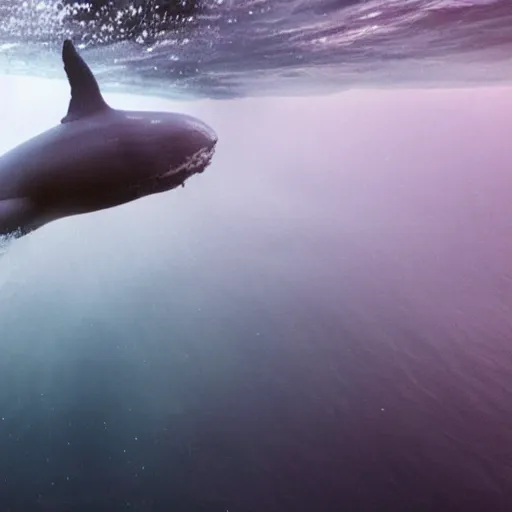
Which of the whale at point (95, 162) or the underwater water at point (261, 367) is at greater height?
the whale at point (95, 162)

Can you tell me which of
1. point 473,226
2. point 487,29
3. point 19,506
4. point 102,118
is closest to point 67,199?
point 102,118

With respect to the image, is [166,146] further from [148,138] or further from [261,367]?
[261,367]

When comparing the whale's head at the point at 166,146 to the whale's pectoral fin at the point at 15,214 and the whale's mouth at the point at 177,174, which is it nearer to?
the whale's mouth at the point at 177,174

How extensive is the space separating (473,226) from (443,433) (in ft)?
78.5

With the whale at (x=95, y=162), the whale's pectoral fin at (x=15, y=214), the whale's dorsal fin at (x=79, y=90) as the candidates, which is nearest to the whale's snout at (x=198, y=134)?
the whale at (x=95, y=162)

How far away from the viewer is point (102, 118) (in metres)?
3.71

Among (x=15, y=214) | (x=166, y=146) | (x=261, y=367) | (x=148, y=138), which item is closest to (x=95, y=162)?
(x=148, y=138)

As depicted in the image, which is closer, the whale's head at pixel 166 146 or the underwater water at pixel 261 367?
the whale's head at pixel 166 146

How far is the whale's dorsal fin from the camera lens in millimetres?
3842

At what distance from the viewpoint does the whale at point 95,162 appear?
3.48m

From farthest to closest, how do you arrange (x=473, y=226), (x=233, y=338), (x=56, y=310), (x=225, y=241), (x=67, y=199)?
(x=473, y=226)
(x=225, y=241)
(x=56, y=310)
(x=233, y=338)
(x=67, y=199)

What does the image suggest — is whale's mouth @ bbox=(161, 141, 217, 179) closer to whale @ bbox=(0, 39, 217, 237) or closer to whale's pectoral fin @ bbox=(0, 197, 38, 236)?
whale @ bbox=(0, 39, 217, 237)

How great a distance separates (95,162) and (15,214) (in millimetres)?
875

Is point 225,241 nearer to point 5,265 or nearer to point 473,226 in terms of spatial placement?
point 5,265
